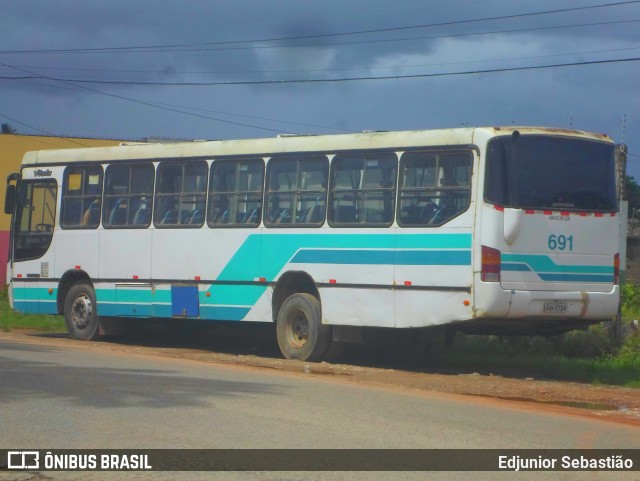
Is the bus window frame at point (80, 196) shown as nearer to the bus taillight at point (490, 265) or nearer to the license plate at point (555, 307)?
the bus taillight at point (490, 265)

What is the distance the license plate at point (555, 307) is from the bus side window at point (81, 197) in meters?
8.48

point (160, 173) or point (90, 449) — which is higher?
point (160, 173)

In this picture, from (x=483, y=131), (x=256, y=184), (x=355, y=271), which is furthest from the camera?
(x=256, y=184)

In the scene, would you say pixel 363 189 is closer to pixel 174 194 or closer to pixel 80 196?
pixel 174 194

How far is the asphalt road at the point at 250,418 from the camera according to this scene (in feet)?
29.4

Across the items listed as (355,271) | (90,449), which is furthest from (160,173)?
(90,449)

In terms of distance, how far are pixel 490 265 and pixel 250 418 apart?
5.08 meters

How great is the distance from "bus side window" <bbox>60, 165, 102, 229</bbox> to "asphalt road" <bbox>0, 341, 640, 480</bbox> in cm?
612

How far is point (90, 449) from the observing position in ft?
28.3

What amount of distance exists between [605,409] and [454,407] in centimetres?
190

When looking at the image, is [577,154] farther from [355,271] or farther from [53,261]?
[53,261]

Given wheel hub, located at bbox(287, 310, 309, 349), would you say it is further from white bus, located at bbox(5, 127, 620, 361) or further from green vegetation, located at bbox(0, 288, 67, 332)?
green vegetation, located at bbox(0, 288, 67, 332)

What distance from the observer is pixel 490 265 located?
1429 centimetres

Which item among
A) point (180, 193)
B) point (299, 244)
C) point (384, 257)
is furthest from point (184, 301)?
point (384, 257)
